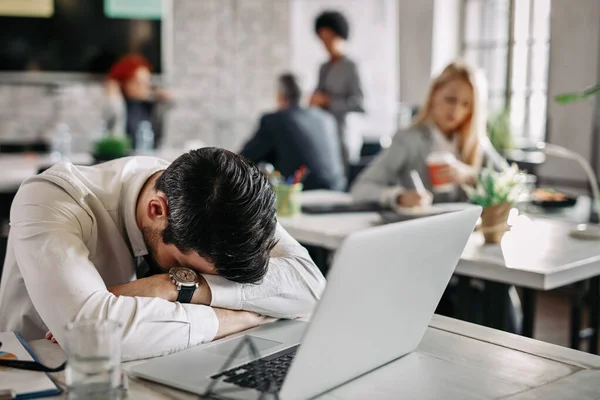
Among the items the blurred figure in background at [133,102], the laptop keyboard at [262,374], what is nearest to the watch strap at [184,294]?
the laptop keyboard at [262,374]

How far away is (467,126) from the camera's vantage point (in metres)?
3.11

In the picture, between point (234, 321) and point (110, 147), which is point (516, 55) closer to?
point (110, 147)

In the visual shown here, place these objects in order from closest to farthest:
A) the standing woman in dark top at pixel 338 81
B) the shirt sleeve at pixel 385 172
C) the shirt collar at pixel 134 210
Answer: the shirt collar at pixel 134 210
the shirt sleeve at pixel 385 172
the standing woman in dark top at pixel 338 81

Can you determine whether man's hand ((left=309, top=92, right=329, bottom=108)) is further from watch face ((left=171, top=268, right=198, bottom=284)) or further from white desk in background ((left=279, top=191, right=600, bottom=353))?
watch face ((left=171, top=268, right=198, bottom=284))

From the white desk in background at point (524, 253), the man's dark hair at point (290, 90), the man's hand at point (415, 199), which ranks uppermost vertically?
the man's dark hair at point (290, 90)

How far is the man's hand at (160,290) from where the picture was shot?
1.33 metres

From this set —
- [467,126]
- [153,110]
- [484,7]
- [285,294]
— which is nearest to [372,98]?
[484,7]

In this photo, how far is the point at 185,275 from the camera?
136 cm

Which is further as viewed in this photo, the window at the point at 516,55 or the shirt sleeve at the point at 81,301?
the window at the point at 516,55

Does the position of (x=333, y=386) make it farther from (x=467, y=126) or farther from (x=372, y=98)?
(x=372, y=98)

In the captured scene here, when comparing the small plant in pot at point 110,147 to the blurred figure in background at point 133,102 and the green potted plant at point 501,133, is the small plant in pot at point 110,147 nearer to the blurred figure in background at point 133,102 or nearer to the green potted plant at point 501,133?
the blurred figure in background at point 133,102

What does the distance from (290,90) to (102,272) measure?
9.39ft

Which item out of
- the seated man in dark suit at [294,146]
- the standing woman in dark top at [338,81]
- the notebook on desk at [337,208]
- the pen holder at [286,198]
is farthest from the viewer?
the standing woman in dark top at [338,81]

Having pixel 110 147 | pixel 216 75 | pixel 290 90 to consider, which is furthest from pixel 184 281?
pixel 216 75
